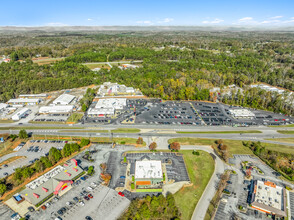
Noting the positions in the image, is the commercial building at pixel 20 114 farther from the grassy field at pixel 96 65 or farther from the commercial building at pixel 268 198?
the commercial building at pixel 268 198

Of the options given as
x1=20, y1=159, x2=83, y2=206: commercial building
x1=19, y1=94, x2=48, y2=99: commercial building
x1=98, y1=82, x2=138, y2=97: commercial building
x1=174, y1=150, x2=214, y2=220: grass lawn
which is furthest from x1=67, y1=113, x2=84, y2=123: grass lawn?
x1=174, y1=150, x2=214, y2=220: grass lawn

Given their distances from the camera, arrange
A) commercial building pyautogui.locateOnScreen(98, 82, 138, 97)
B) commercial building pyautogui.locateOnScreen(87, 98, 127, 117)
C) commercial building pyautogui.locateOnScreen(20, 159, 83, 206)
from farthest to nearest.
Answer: commercial building pyautogui.locateOnScreen(98, 82, 138, 97) < commercial building pyautogui.locateOnScreen(87, 98, 127, 117) < commercial building pyautogui.locateOnScreen(20, 159, 83, 206)

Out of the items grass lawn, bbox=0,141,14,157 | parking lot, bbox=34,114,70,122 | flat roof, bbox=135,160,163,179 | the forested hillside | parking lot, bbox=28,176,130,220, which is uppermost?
the forested hillside

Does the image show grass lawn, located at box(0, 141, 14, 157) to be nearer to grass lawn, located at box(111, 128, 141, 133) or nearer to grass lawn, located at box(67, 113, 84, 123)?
grass lawn, located at box(67, 113, 84, 123)

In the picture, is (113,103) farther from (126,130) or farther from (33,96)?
(33,96)

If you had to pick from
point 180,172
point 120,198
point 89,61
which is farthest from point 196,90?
point 89,61

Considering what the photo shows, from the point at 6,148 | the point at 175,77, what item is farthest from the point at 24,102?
the point at 175,77

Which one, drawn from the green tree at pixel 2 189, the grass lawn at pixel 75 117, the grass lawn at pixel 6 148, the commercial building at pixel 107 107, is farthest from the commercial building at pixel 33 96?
the green tree at pixel 2 189
